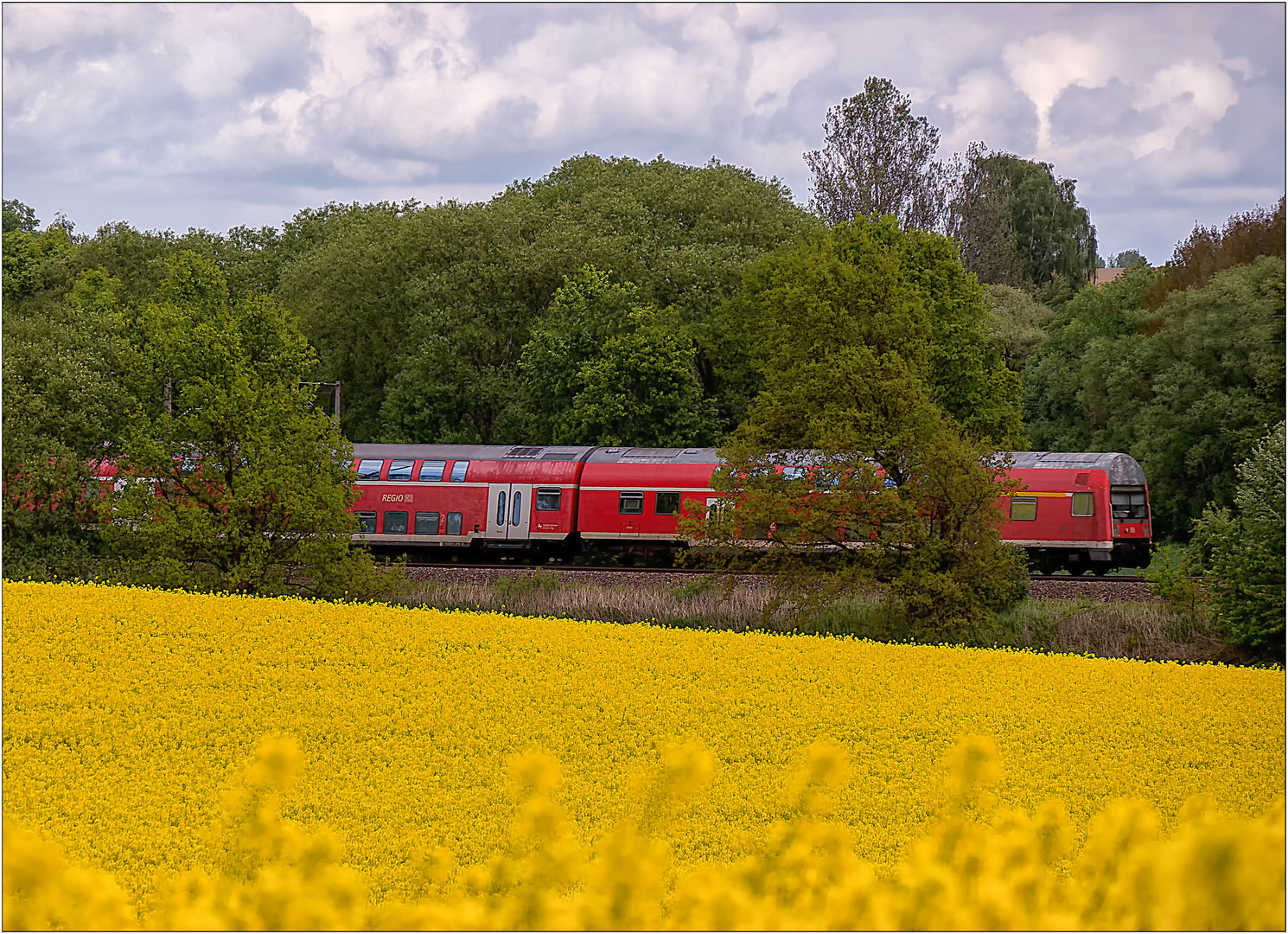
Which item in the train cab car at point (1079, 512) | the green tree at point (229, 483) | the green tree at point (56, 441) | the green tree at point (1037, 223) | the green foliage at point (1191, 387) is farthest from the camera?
the green tree at point (1037, 223)

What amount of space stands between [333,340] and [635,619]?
81.6 ft

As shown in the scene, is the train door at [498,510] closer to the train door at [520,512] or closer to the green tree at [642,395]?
the train door at [520,512]

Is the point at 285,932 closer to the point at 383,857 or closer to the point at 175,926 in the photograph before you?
the point at 175,926

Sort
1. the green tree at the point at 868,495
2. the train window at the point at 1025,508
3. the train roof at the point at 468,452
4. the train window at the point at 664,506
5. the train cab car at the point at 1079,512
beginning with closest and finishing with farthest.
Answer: the green tree at the point at 868,495 < the train cab car at the point at 1079,512 < the train window at the point at 1025,508 < the train window at the point at 664,506 < the train roof at the point at 468,452

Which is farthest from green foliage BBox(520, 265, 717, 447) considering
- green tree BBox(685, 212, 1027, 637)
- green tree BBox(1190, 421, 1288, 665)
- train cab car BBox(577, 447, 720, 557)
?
green tree BBox(1190, 421, 1288, 665)

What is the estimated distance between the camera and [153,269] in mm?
46906

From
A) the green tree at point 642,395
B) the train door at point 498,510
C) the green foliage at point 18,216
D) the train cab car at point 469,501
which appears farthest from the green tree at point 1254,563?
the green foliage at point 18,216

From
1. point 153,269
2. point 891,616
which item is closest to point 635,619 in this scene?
point 891,616

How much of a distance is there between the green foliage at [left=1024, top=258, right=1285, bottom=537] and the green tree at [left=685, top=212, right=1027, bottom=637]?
1257 cm

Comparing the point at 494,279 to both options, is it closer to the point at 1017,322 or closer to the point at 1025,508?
the point at 1025,508

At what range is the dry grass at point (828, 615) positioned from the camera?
1947 centimetres

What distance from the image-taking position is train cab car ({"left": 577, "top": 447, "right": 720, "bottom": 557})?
27344 mm

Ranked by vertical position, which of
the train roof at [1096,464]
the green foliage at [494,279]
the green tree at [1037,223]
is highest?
the green tree at [1037,223]

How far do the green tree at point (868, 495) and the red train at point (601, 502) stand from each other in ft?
17.1
